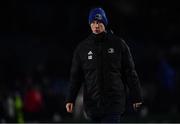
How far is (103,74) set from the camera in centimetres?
714

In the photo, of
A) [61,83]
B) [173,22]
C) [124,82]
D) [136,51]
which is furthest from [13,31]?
[124,82]

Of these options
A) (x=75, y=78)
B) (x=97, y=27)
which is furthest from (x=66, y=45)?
(x=97, y=27)

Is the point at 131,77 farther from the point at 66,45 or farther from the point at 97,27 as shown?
the point at 66,45

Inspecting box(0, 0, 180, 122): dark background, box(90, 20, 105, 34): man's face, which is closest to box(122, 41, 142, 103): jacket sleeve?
box(90, 20, 105, 34): man's face

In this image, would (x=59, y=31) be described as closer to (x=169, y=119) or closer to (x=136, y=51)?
(x=136, y=51)

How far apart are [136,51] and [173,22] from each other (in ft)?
5.63

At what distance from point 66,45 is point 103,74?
11.3m

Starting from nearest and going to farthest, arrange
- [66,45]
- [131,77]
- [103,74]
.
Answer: [103,74]
[131,77]
[66,45]

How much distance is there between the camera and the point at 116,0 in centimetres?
1883

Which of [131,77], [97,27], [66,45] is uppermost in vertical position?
[66,45]

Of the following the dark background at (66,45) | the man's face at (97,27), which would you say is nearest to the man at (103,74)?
the man's face at (97,27)

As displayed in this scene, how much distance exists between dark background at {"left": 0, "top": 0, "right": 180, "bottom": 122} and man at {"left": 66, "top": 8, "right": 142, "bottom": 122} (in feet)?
28.6

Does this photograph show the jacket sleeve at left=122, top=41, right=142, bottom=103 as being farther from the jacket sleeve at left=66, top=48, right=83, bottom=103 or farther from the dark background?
the dark background

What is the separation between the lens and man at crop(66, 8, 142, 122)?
7.12 m
